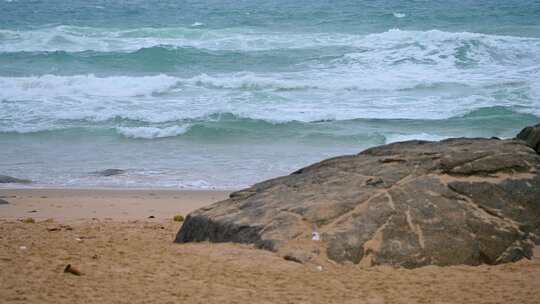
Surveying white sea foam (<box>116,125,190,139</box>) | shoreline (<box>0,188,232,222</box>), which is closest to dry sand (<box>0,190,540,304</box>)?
shoreline (<box>0,188,232,222</box>)

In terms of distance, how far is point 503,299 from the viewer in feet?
17.9

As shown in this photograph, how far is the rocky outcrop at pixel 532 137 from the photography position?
780 centimetres

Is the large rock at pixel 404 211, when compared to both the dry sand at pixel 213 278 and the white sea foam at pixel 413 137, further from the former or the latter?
the white sea foam at pixel 413 137

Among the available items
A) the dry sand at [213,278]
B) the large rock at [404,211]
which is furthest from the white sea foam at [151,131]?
the large rock at [404,211]

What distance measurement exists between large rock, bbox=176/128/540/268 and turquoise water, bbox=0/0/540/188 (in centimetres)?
602

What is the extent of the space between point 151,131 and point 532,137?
37.4 feet

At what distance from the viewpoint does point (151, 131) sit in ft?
59.3

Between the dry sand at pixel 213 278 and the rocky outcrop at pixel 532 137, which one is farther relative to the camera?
the rocky outcrop at pixel 532 137

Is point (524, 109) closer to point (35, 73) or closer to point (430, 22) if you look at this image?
point (35, 73)

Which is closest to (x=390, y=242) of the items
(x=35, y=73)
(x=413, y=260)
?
(x=413, y=260)

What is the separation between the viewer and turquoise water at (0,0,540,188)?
15805 mm

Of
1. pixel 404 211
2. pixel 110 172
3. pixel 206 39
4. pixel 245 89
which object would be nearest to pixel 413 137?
pixel 110 172

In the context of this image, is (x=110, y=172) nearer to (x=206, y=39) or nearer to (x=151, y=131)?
(x=151, y=131)

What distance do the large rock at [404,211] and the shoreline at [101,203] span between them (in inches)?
130
